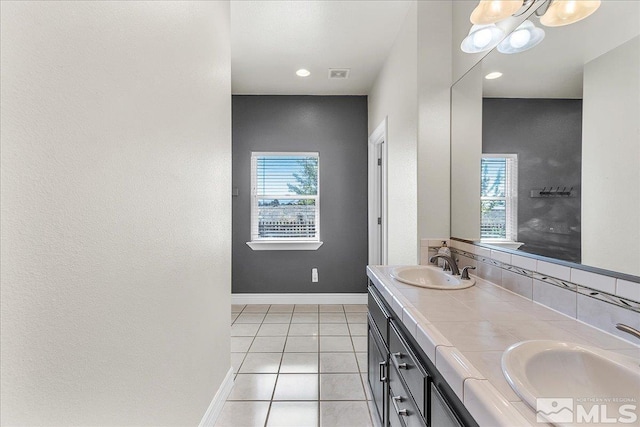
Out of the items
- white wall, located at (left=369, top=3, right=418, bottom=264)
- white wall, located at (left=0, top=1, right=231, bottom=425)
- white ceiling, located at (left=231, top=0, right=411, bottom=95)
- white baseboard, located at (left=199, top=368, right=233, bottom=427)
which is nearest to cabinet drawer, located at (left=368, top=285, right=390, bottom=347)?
white wall, located at (left=369, top=3, right=418, bottom=264)

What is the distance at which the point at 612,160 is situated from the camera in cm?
105

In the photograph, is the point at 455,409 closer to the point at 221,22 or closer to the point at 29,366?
the point at 29,366

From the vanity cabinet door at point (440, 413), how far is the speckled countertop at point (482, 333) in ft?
0.28

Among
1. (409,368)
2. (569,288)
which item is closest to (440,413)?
(409,368)

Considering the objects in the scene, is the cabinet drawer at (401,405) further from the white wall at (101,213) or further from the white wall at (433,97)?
the white wall at (433,97)

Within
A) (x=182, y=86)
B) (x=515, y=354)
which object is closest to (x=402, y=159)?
(x=182, y=86)

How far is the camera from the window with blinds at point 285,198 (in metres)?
4.03

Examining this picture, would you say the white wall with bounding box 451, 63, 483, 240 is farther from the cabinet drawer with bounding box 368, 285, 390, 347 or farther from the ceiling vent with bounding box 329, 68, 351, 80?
the ceiling vent with bounding box 329, 68, 351, 80

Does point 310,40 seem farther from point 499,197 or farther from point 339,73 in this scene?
point 499,197

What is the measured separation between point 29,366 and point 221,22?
6.44 feet

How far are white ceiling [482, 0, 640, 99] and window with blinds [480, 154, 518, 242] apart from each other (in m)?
0.34

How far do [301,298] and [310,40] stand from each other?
116 inches

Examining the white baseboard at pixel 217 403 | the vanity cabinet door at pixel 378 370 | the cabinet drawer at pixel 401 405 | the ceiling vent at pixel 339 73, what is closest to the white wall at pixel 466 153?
the vanity cabinet door at pixel 378 370

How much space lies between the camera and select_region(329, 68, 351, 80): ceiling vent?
329cm
